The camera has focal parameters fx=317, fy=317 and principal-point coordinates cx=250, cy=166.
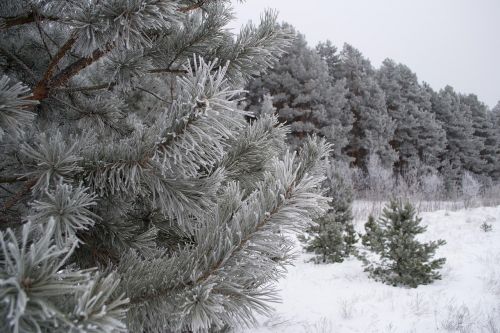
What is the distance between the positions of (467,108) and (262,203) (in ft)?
117

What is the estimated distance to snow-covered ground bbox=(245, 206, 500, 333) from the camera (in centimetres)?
373

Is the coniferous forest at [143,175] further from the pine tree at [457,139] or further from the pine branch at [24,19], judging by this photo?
the pine tree at [457,139]

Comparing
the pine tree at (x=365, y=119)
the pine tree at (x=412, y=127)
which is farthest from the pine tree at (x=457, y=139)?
the pine tree at (x=365, y=119)

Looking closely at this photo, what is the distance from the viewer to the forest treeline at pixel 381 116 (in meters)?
21.2

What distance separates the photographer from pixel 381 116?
924 inches

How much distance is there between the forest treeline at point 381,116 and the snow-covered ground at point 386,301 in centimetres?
1277

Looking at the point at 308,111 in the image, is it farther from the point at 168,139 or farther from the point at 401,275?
the point at 168,139

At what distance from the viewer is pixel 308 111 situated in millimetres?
21172

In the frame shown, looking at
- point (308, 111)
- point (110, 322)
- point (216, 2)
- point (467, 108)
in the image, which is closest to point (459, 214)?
point (308, 111)

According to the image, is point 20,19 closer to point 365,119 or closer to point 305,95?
point 305,95

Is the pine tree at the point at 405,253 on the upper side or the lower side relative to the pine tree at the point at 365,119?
lower

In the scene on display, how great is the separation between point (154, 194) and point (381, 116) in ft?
81.2

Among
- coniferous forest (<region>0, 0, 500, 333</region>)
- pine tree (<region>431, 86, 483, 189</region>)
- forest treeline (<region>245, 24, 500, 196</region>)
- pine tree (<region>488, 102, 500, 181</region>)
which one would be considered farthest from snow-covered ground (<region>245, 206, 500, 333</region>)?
pine tree (<region>488, 102, 500, 181</region>)

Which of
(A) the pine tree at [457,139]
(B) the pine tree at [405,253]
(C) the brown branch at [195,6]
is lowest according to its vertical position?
(B) the pine tree at [405,253]
